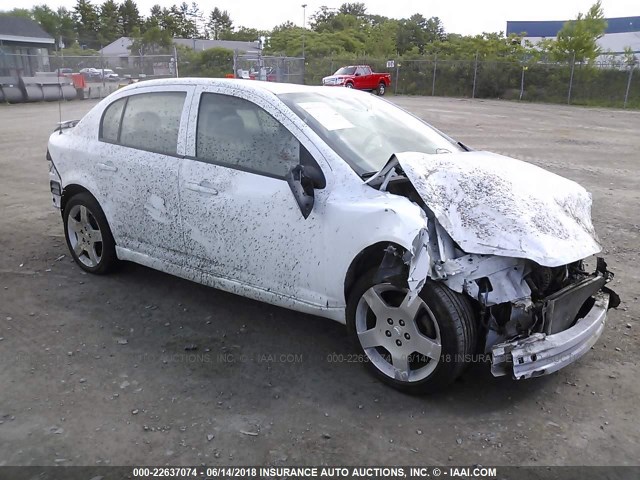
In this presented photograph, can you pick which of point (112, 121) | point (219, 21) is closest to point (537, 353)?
point (112, 121)

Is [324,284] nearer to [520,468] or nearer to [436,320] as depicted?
[436,320]

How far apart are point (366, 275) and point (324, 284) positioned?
13.2 inches

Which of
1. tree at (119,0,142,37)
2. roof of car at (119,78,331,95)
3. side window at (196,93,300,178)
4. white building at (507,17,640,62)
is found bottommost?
side window at (196,93,300,178)

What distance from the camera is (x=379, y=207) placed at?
3359 millimetres

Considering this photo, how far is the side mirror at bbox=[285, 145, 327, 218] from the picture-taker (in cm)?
360

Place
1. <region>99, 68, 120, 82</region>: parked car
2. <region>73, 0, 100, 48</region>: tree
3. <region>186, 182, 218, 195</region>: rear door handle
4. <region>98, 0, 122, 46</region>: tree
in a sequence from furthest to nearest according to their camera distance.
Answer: <region>98, 0, 122, 46</region>: tree → <region>73, 0, 100, 48</region>: tree → <region>99, 68, 120, 82</region>: parked car → <region>186, 182, 218, 195</region>: rear door handle

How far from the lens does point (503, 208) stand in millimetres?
3299

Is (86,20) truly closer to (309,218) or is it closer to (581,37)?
(581,37)

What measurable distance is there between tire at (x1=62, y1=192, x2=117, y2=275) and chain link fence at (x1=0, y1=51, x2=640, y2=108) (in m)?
25.2

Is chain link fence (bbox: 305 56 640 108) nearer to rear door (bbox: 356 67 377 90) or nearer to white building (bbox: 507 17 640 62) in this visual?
rear door (bbox: 356 67 377 90)

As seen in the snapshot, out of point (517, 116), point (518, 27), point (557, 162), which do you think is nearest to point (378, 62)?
point (517, 116)

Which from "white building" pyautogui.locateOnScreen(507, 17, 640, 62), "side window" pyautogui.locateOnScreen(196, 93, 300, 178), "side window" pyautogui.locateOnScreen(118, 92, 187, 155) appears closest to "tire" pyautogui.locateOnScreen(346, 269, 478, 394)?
"side window" pyautogui.locateOnScreen(196, 93, 300, 178)

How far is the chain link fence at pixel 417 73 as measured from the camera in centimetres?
2931

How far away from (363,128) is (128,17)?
347 feet
